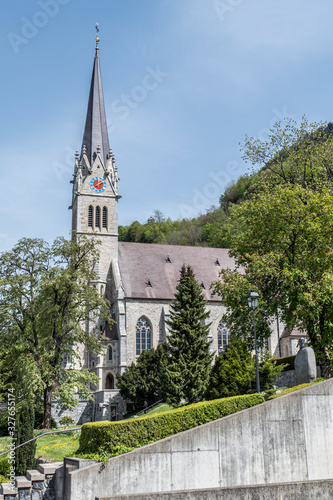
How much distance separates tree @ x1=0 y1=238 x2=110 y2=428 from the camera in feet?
92.0

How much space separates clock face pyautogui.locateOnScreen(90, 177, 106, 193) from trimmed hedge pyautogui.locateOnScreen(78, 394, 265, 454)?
36.2 metres

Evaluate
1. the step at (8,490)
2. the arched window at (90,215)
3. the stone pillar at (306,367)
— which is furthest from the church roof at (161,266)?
the step at (8,490)

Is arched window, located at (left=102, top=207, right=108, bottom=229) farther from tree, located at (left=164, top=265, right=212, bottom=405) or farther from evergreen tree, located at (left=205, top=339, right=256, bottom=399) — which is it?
evergreen tree, located at (left=205, top=339, right=256, bottom=399)

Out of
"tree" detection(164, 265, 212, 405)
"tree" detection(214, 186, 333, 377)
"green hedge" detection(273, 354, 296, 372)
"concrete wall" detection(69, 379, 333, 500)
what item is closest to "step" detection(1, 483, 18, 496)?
"concrete wall" detection(69, 379, 333, 500)

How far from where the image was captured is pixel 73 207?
1969 inches

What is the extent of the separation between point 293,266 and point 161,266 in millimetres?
26530

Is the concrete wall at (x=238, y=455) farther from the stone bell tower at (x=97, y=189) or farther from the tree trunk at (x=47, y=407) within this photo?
the stone bell tower at (x=97, y=189)

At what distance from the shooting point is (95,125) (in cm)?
5031

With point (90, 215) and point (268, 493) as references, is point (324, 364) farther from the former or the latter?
point (90, 215)

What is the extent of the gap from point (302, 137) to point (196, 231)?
2358 inches

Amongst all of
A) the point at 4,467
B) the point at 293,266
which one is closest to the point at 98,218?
the point at 293,266

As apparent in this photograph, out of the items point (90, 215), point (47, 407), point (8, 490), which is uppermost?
point (90, 215)

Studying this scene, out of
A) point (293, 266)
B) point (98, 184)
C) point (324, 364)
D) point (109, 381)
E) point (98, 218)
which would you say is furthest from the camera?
point (98, 184)

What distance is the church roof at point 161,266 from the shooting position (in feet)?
147
